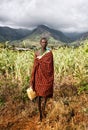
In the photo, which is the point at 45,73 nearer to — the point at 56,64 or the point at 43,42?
the point at 43,42

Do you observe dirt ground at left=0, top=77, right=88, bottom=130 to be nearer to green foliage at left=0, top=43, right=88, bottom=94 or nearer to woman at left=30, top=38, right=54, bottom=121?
woman at left=30, top=38, right=54, bottom=121

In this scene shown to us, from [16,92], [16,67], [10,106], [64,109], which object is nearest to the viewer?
[64,109]

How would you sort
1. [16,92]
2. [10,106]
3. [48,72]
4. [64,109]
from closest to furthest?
1. [48,72]
2. [64,109]
3. [10,106]
4. [16,92]

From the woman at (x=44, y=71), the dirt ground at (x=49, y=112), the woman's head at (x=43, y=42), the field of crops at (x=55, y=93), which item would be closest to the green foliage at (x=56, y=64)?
the field of crops at (x=55, y=93)

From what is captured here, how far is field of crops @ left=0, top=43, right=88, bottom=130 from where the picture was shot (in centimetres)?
675

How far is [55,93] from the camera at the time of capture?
28.6 feet

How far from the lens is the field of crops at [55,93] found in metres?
6.75

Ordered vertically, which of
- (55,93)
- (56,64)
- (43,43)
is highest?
(43,43)

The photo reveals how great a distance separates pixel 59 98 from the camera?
8211mm

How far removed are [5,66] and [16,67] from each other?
2.35 ft

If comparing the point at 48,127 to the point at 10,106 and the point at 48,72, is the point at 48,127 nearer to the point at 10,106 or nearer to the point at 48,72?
the point at 48,72

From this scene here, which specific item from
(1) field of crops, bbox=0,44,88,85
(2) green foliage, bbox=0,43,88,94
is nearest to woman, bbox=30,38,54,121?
(2) green foliage, bbox=0,43,88,94

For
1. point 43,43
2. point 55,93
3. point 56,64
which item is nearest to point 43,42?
point 43,43

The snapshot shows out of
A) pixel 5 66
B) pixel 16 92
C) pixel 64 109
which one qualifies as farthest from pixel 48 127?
pixel 5 66
